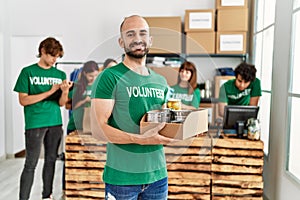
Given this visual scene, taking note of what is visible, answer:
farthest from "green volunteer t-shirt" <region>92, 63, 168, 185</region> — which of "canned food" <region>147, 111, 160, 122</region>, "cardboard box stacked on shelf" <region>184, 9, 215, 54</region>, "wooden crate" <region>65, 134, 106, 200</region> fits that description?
"cardboard box stacked on shelf" <region>184, 9, 215, 54</region>

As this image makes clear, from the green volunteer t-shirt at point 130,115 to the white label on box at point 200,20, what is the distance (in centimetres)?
251

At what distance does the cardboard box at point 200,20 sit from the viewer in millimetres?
3711

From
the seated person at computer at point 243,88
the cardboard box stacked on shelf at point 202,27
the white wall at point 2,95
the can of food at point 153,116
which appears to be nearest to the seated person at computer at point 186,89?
the can of food at point 153,116

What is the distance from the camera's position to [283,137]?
2461 millimetres

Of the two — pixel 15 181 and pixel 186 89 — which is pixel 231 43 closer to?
pixel 186 89

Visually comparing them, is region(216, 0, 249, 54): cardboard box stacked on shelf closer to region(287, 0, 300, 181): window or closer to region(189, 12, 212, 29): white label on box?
region(189, 12, 212, 29): white label on box

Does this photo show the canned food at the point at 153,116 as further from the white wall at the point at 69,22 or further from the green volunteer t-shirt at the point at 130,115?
the white wall at the point at 69,22

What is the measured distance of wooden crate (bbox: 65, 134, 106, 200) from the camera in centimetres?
272

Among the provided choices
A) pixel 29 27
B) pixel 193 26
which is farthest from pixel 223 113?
pixel 29 27

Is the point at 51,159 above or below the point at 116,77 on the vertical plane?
below

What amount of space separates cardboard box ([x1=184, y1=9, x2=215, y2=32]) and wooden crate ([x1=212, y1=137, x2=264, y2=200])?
1.54 metres

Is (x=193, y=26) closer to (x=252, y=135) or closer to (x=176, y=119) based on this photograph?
(x=252, y=135)

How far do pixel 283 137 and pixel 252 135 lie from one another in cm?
24

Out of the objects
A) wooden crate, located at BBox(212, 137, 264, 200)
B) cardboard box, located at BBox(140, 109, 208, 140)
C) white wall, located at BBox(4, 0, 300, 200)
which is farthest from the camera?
white wall, located at BBox(4, 0, 300, 200)
